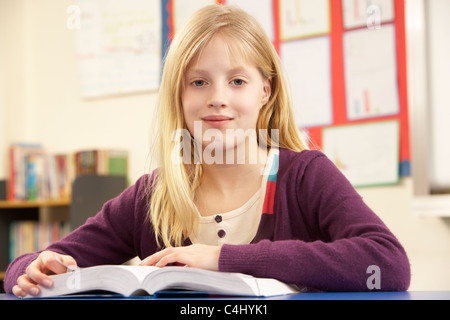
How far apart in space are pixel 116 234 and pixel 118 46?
2.27m

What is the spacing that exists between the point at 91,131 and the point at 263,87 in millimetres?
2332

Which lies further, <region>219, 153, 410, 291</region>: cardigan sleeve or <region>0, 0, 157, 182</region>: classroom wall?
<region>0, 0, 157, 182</region>: classroom wall

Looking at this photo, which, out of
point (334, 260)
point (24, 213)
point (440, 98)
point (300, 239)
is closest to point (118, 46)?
point (24, 213)

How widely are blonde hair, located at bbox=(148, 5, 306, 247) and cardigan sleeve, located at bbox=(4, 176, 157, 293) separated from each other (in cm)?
3

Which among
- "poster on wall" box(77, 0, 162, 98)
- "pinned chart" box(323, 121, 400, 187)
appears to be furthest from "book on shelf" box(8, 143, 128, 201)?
"pinned chart" box(323, 121, 400, 187)

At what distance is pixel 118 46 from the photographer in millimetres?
3297

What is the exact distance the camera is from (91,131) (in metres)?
3.37

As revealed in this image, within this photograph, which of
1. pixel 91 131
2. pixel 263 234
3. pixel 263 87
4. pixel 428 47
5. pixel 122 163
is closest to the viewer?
pixel 263 234

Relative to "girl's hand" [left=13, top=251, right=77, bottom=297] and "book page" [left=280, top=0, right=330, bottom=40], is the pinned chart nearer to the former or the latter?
"book page" [left=280, top=0, right=330, bottom=40]

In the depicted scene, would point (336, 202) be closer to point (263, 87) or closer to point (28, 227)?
point (263, 87)

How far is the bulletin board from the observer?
246 cm

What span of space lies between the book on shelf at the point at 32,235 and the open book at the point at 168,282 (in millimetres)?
2500

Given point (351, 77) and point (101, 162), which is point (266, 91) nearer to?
point (351, 77)

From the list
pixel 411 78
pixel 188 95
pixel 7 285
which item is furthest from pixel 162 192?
pixel 411 78
